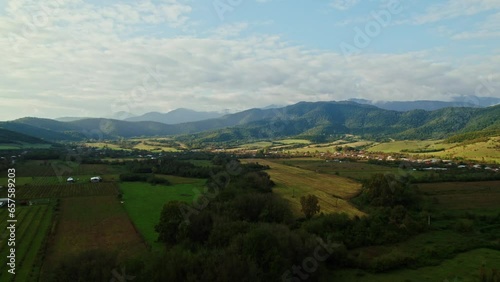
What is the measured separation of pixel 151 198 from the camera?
221ft

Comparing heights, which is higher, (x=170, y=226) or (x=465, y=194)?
(x=170, y=226)

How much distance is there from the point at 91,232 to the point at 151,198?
2186cm

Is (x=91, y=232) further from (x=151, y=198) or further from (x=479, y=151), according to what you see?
(x=479, y=151)

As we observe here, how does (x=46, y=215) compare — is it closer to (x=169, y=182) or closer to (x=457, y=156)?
(x=169, y=182)

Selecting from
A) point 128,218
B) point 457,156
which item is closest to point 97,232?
point 128,218

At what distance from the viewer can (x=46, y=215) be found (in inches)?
2066

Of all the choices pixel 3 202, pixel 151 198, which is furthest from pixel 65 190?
pixel 151 198

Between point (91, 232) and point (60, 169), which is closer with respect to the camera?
point (91, 232)

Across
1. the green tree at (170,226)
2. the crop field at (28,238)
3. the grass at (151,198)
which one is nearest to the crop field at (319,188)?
the grass at (151,198)

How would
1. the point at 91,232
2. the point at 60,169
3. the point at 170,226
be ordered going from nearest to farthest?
the point at 170,226 < the point at 91,232 < the point at 60,169

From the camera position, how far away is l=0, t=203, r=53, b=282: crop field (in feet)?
104

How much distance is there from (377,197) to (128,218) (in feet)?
137

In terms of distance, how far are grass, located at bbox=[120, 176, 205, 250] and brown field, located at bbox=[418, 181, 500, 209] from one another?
151 feet

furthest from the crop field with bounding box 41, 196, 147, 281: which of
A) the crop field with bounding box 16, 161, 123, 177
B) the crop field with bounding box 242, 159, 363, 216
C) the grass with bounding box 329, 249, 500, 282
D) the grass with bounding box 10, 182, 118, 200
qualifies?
the crop field with bounding box 16, 161, 123, 177
